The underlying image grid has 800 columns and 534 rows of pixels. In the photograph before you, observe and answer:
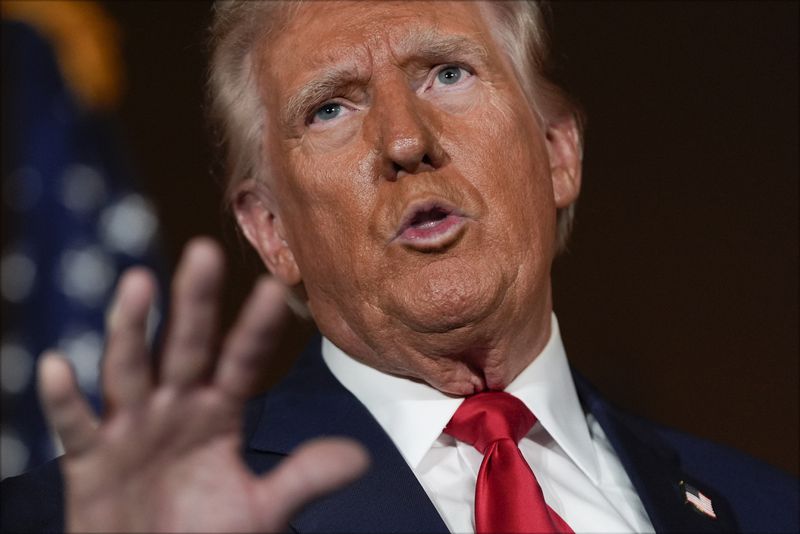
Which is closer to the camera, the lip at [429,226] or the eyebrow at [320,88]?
the lip at [429,226]

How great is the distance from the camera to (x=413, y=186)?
1.64 meters

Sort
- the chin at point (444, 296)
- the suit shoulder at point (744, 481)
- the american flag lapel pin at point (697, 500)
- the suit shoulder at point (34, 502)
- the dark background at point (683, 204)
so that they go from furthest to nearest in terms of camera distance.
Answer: the dark background at point (683, 204) → the suit shoulder at point (744, 481) → the american flag lapel pin at point (697, 500) → the chin at point (444, 296) → the suit shoulder at point (34, 502)

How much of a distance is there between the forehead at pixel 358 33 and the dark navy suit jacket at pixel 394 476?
1.79 ft

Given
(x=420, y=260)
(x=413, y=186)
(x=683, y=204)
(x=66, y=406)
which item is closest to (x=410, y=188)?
(x=413, y=186)

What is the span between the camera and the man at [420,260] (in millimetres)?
1645

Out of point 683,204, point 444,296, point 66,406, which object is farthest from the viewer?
point 683,204

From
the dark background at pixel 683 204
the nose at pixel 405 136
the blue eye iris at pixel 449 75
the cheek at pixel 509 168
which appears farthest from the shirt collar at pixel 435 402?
the dark background at pixel 683 204

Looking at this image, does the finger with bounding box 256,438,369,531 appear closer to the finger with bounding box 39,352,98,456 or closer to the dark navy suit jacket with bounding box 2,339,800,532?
the finger with bounding box 39,352,98,456

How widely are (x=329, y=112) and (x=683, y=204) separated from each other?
1771 millimetres

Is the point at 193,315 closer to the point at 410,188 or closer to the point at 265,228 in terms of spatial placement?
the point at 410,188

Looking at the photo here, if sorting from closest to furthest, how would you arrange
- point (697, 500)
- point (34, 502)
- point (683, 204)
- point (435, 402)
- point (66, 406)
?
point (66, 406) < point (34, 502) < point (435, 402) < point (697, 500) < point (683, 204)

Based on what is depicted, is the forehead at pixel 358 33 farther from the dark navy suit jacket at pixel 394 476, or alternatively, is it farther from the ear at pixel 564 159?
the dark navy suit jacket at pixel 394 476

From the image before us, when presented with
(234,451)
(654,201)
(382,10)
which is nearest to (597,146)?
(654,201)

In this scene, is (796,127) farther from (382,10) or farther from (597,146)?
(382,10)
